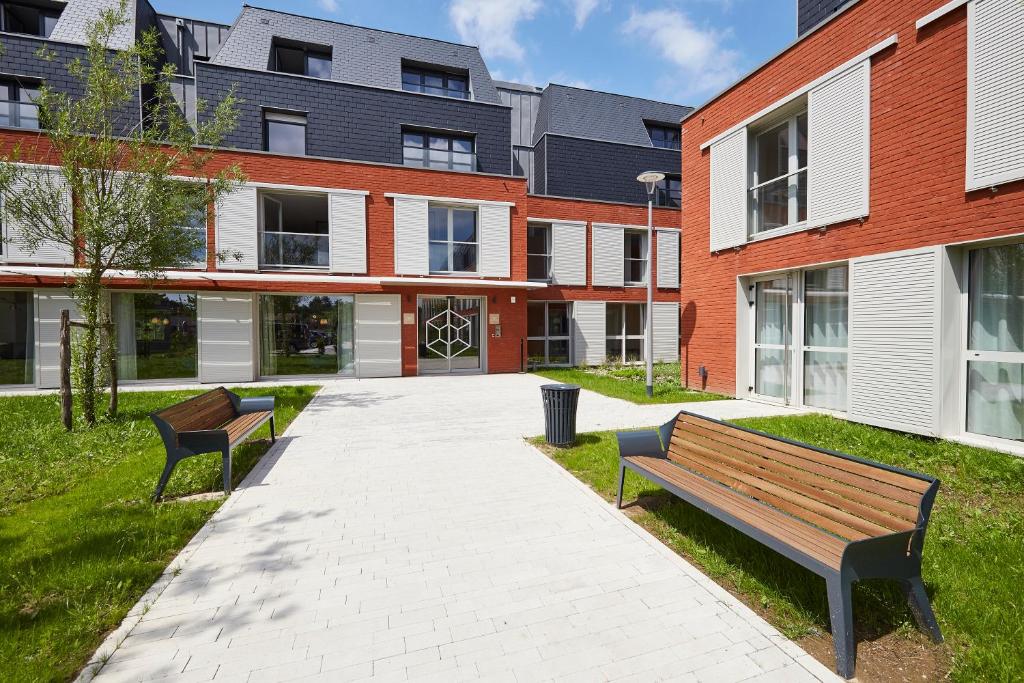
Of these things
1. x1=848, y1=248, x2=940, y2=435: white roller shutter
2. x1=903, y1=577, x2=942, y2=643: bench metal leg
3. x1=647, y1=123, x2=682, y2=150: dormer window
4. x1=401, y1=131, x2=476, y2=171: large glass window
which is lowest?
x1=903, y1=577, x2=942, y2=643: bench metal leg

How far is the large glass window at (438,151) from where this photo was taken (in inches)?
669

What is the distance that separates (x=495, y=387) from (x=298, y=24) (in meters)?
16.5

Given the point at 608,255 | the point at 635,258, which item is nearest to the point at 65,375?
the point at 608,255

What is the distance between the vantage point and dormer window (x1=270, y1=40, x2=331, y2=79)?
17516 mm

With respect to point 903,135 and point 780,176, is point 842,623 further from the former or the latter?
point 780,176

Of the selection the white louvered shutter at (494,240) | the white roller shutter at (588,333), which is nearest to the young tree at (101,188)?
the white louvered shutter at (494,240)

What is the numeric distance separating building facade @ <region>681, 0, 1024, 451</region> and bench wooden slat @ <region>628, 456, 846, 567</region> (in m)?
5.03

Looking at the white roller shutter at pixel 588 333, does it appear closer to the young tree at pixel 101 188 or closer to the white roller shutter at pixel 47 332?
the young tree at pixel 101 188

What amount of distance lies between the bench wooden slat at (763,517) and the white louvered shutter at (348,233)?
12139mm

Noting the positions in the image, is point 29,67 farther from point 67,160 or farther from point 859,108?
point 859,108

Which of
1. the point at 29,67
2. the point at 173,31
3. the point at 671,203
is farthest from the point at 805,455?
the point at 173,31

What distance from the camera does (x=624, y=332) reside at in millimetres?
18469

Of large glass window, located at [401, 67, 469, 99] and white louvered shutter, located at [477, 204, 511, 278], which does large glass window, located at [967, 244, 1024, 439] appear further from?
large glass window, located at [401, 67, 469, 99]

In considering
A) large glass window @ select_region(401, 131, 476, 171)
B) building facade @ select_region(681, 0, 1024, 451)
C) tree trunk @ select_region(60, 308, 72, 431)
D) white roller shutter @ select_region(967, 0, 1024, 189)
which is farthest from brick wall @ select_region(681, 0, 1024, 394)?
tree trunk @ select_region(60, 308, 72, 431)
